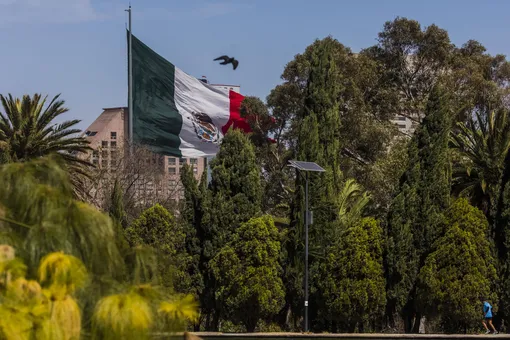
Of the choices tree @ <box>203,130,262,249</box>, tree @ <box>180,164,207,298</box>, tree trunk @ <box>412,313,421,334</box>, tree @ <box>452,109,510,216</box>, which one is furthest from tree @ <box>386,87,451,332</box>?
tree @ <box>180,164,207,298</box>

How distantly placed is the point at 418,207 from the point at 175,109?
20.3m

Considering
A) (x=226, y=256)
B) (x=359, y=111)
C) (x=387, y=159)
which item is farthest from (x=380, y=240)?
(x=359, y=111)

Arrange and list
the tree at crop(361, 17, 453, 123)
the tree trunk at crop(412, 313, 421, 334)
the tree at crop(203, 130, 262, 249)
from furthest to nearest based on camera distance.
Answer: the tree at crop(361, 17, 453, 123) < the tree at crop(203, 130, 262, 249) < the tree trunk at crop(412, 313, 421, 334)

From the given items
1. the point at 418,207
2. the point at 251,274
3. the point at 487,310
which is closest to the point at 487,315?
the point at 487,310

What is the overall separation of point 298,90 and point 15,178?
3467cm

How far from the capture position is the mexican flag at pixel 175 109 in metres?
45.9

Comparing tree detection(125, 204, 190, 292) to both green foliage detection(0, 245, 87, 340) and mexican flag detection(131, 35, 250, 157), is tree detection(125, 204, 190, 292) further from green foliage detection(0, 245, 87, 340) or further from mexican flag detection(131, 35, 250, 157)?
green foliage detection(0, 245, 87, 340)

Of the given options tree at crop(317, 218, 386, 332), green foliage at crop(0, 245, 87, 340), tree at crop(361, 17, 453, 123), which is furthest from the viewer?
tree at crop(361, 17, 453, 123)

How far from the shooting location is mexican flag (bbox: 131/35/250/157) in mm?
45906

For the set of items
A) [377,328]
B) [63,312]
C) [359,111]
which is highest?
[359,111]

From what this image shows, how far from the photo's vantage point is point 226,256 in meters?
30.3

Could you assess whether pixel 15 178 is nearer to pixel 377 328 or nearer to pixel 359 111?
pixel 377 328

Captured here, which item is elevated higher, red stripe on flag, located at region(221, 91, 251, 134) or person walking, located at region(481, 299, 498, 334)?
red stripe on flag, located at region(221, 91, 251, 134)

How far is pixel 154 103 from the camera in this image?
152 ft
